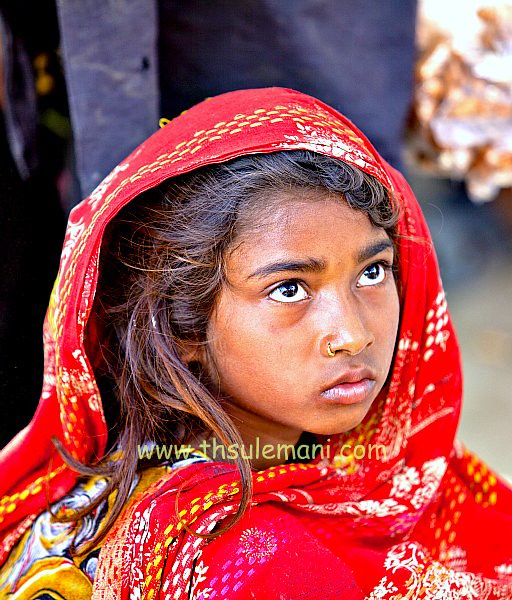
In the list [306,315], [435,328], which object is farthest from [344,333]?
[435,328]

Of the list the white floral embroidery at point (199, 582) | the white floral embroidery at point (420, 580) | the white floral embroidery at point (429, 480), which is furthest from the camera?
the white floral embroidery at point (429, 480)

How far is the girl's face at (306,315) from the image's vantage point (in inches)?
47.8

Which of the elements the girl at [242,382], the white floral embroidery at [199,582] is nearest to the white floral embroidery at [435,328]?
the girl at [242,382]

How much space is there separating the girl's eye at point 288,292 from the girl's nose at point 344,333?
55 millimetres

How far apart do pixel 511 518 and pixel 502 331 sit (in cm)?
234

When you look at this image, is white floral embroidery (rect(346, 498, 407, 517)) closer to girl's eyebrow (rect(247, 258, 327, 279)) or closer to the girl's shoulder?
the girl's shoulder

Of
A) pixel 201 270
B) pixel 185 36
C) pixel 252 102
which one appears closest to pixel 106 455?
pixel 201 270

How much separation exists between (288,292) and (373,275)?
16cm

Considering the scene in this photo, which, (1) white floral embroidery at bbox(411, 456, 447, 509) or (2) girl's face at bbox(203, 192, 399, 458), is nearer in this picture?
Result: (2) girl's face at bbox(203, 192, 399, 458)

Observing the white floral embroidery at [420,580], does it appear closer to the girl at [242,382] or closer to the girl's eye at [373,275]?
the girl at [242,382]

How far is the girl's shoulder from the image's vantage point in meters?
1.30

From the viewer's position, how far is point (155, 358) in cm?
134

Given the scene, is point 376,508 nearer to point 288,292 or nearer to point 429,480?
point 429,480

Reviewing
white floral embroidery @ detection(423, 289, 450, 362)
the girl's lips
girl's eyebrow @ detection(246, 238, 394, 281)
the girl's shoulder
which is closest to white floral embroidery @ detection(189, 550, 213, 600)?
the girl's shoulder
